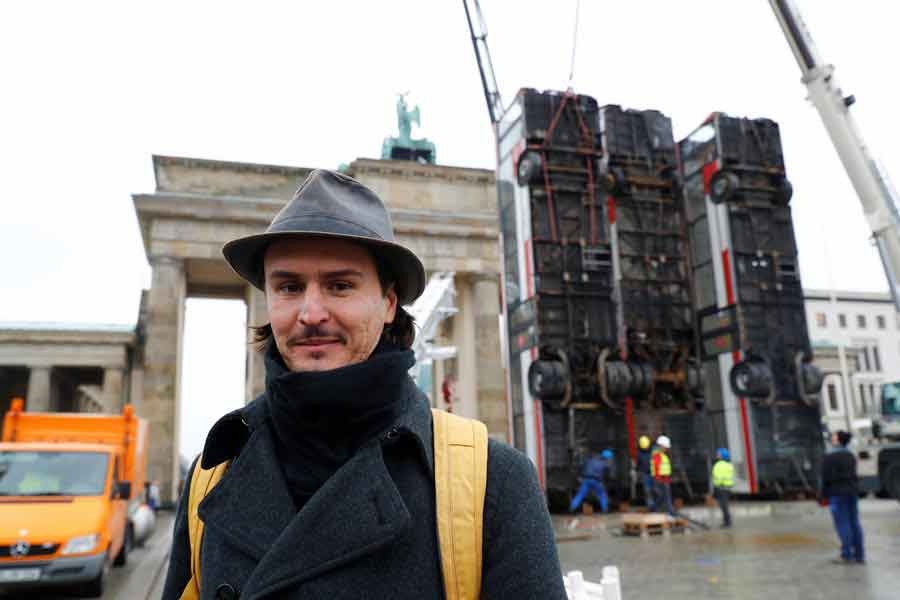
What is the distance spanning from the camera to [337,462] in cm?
158

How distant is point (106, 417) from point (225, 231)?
591 inches

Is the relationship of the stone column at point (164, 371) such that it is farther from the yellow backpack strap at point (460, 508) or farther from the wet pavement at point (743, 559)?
the yellow backpack strap at point (460, 508)

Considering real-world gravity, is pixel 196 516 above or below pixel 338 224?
below

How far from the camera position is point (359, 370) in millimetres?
1574

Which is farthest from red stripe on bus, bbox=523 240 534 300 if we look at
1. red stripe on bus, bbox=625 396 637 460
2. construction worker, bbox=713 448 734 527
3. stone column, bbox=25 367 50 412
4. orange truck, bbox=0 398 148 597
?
stone column, bbox=25 367 50 412

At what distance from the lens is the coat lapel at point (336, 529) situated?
55.5 inches

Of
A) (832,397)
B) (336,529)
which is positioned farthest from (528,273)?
(832,397)

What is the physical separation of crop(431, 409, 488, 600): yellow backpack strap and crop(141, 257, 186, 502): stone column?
84.7 feet

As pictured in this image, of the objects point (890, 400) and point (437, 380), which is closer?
point (890, 400)

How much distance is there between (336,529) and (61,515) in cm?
927

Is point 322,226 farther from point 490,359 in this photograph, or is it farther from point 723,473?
point 490,359

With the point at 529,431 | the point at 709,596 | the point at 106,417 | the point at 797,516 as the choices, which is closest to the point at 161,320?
the point at 106,417

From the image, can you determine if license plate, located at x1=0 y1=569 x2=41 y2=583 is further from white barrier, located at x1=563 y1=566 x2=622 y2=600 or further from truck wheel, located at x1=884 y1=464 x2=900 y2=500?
truck wheel, located at x1=884 y1=464 x2=900 y2=500

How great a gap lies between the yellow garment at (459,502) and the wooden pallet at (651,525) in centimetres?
1261
